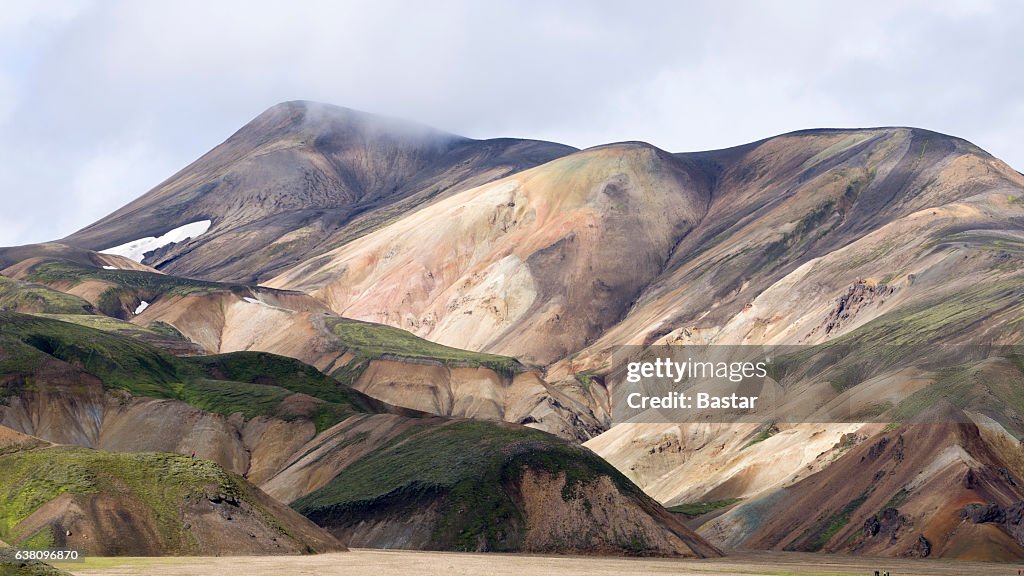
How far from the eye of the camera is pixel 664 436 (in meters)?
180

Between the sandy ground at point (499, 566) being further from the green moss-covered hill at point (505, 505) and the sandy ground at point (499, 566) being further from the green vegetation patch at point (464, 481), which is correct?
the green vegetation patch at point (464, 481)

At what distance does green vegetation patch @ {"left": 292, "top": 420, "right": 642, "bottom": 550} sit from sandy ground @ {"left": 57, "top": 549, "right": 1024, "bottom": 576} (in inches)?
239

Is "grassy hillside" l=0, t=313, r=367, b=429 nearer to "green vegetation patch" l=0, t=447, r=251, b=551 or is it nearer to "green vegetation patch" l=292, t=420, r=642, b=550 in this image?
"green vegetation patch" l=292, t=420, r=642, b=550

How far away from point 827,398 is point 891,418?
22044 mm

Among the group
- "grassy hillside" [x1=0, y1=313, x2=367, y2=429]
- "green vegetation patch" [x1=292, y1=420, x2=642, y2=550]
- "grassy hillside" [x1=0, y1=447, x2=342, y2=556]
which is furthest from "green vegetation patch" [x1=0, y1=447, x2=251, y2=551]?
"grassy hillside" [x1=0, y1=313, x2=367, y2=429]

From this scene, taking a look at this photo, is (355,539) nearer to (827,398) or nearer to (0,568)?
(0,568)

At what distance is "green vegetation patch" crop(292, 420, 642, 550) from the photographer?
103812mm

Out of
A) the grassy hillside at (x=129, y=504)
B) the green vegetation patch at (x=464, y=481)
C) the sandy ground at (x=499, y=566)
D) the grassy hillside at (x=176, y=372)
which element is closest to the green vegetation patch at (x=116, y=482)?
the grassy hillside at (x=129, y=504)

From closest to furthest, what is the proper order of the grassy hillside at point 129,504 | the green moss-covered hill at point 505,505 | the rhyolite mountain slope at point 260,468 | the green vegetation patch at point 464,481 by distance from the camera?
1. the grassy hillside at point 129,504
2. the rhyolite mountain slope at point 260,468
3. the green moss-covered hill at point 505,505
4. the green vegetation patch at point 464,481

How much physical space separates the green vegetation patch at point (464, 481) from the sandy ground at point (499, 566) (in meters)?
6.08

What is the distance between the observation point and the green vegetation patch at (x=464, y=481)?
341 feet

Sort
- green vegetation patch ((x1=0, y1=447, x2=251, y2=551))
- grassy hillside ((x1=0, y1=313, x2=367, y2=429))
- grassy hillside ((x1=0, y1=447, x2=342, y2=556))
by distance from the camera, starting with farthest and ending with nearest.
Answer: grassy hillside ((x1=0, y1=313, x2=367, y2=429)), green vegetation patch ((x1=0, y1=447, x2=251, y2=551)), grassy hillside ((x1=0, y1=447, x2=342, y2=556))

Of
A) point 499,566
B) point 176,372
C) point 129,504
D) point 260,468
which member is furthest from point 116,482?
point 176,372

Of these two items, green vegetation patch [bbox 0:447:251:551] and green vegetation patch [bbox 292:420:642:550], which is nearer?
green vegetation patch [bbox 0:447:251:551]
